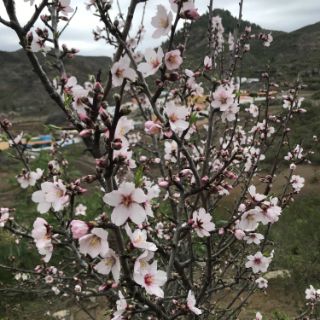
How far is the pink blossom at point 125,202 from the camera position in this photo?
1622 millimetres

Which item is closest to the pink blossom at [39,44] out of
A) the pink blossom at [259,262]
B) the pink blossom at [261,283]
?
the pink blossom at [259,262]

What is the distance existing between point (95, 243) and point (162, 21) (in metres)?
1.21

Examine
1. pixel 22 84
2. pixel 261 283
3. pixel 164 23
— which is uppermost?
pixel 164 23

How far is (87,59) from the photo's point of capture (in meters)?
79.5

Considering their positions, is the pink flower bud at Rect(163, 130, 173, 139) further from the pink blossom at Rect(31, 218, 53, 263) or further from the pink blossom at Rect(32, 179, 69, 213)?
the pink blossom at Rect(31, 218, 53, 263)

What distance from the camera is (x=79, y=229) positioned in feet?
5.35

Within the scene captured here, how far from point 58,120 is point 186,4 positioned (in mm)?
37045

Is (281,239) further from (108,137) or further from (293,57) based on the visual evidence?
(293,57)

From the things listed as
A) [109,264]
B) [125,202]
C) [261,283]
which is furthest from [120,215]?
[261,283]

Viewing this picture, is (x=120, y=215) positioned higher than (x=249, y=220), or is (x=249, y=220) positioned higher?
(x=120, y=215)

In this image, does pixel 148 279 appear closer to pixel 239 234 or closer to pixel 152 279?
pixel 152 279

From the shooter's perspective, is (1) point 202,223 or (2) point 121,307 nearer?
(2) point 121,307

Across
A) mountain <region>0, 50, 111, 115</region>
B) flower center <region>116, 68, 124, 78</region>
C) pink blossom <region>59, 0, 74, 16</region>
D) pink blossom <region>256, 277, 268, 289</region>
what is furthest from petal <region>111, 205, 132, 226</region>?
mountain <region>0, 50, 111, 115</region>

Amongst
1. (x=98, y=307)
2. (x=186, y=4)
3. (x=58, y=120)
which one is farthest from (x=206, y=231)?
(x=58, y=120)
